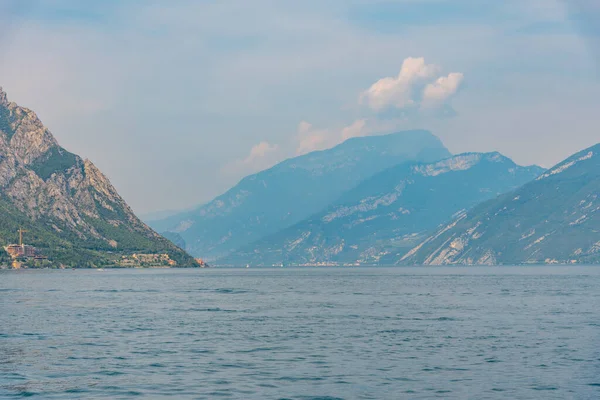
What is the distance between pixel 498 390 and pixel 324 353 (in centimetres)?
2421

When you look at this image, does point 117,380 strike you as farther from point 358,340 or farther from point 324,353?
point 358,340

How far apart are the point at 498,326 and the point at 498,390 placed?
4728cm

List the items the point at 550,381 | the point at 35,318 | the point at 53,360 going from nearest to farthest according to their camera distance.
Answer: the point at 550,381, the point at 53,360, the point at 35,318

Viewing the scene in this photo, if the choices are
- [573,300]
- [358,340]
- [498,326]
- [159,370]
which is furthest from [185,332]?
[573,300]

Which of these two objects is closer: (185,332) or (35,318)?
(185,332)

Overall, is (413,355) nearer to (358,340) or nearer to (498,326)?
(358,340)

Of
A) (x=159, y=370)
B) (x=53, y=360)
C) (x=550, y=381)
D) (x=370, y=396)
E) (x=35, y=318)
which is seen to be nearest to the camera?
(x=370, y=396)

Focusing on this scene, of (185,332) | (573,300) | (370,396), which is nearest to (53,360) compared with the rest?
(185,332)

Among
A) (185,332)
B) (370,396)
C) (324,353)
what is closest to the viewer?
(370,396)

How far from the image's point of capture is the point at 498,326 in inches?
4094

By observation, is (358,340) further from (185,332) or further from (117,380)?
(117,380)

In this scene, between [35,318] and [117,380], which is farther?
[35,318]

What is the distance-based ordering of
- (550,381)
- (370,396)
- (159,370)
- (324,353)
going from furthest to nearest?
1. (324,353)
2. (159,370)
3. (550,381)
4. (370,396)

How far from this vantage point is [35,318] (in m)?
116
